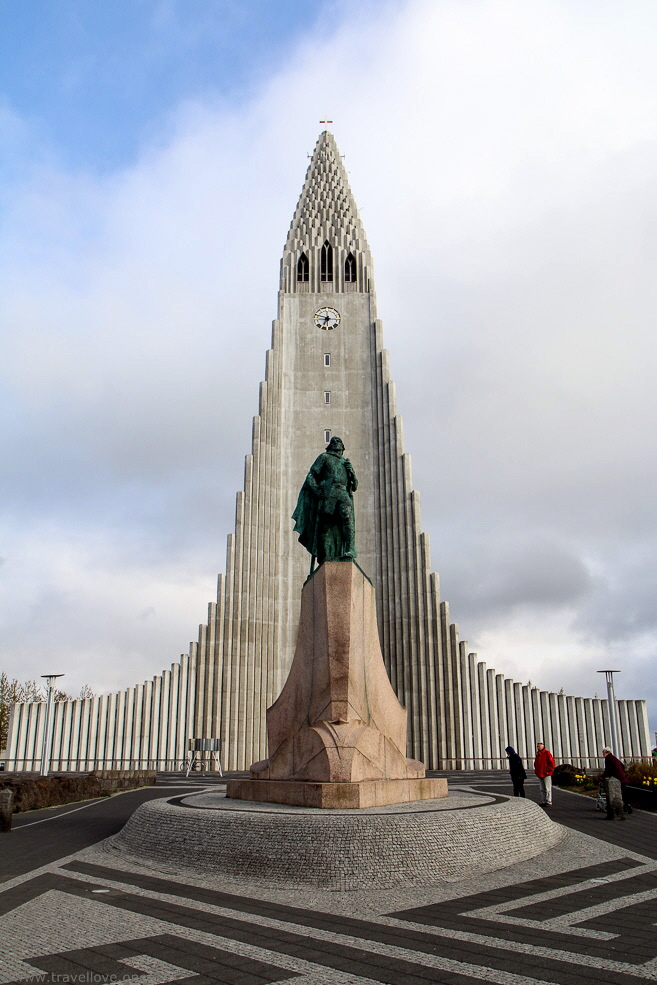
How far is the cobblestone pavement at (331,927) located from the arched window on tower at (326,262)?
36167mm

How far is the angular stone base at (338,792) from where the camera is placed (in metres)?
9.16

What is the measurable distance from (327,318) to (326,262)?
12.9 ft

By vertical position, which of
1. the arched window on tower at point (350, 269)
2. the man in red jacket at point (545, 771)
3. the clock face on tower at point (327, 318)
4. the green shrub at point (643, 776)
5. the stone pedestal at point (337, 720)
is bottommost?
the green shrub at point (643, 776)

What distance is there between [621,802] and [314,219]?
36590mm

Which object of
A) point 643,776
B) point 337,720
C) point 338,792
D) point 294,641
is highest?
point 294,641

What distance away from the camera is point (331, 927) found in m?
5.67

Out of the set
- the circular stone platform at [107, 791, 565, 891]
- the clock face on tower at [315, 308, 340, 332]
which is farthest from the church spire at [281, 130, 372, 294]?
the circular stone platform at [107, 791, 565, 891]

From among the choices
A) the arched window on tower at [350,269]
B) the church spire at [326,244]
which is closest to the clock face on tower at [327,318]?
the church spire at [326,244]

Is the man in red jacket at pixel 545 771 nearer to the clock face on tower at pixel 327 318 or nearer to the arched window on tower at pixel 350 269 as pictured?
the clock face on tower at pixel 327 318

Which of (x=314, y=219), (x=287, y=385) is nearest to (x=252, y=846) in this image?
(x=287, y=385)

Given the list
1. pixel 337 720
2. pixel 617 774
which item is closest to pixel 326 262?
pixel 617 774

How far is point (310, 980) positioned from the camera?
4.36 meters

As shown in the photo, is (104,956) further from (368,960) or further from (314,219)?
(314,219)

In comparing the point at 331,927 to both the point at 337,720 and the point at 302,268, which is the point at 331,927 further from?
the point at 302,268
